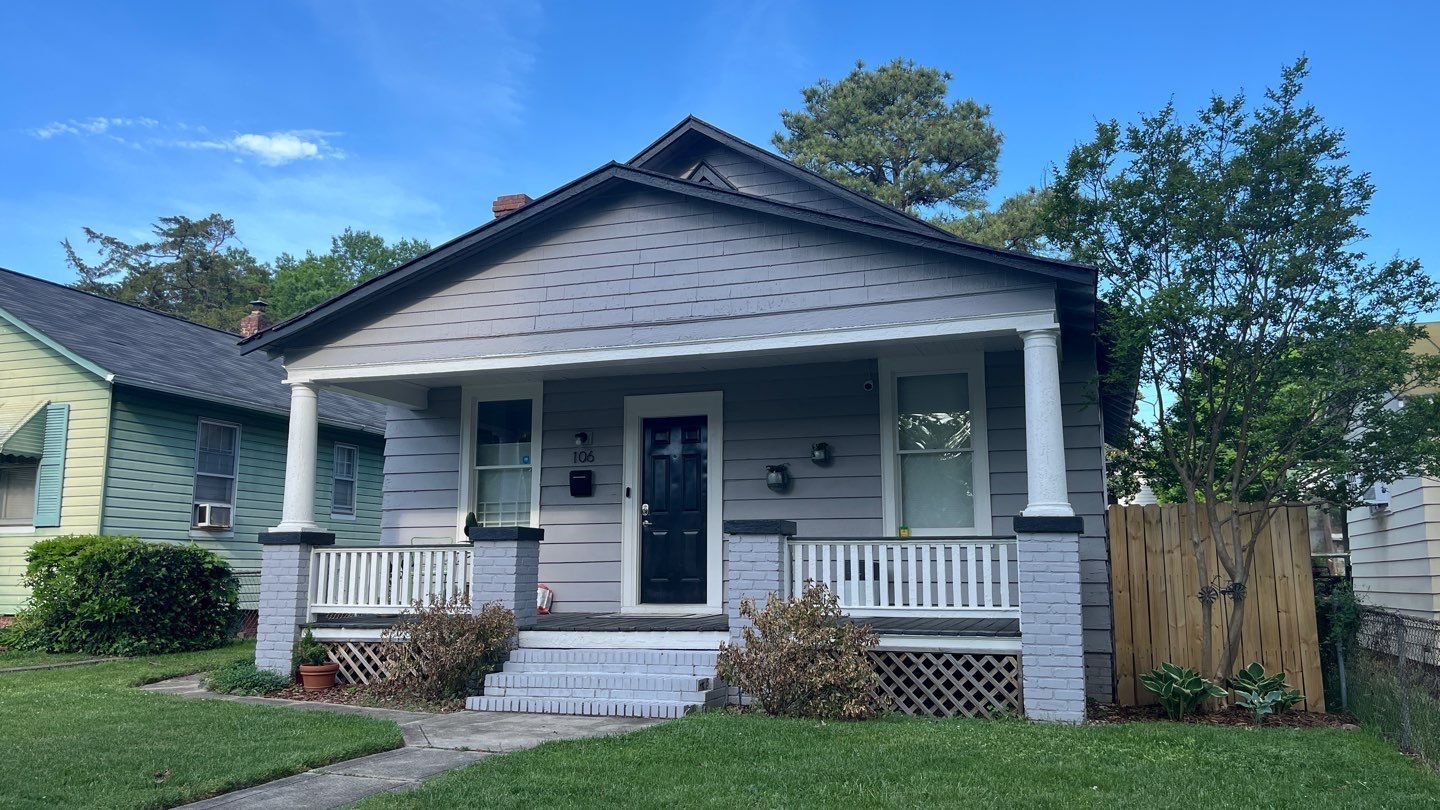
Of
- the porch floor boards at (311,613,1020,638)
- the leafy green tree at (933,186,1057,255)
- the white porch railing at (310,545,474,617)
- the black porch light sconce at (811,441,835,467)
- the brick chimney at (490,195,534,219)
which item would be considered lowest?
the porch floor boards at (311,613,1020,638)

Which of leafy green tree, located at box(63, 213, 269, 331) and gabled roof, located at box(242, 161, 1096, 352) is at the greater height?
leafy green tree, located at box(63, 213, 269, 331)

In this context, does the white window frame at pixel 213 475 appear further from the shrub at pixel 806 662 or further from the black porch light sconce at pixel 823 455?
the shrub at pixel 806 662

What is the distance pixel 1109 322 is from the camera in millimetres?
8203

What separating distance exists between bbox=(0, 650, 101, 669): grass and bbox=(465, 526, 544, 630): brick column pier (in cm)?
556

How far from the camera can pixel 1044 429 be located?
7.50m

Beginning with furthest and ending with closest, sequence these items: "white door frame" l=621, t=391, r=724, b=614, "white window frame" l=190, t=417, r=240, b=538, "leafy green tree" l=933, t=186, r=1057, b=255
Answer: "leafy green tree" l=933, t=186, r=1057, b=255 < "white window frame" l=190, t=417, r=240, b=538 < "white door frame" l=621, t=391, r=724, b=614

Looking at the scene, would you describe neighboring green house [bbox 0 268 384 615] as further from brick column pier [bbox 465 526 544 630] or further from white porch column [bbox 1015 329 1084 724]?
white porch column [bbox 1015 329 1084 724]

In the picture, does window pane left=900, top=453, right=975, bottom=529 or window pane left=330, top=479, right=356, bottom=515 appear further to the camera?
window pane left=330, top=479, right=356, bottom=515

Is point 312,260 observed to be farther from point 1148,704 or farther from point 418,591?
point 1148,704

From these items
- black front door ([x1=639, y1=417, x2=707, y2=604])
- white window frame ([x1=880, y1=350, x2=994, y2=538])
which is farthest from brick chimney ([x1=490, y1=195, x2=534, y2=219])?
white window frame ([x1=880, y1=350, x2=994, y2=538])

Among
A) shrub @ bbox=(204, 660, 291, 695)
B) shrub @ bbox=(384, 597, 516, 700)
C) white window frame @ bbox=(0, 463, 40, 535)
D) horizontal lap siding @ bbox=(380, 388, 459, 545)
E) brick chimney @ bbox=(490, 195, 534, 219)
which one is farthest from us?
white window frame @ bbox=(0, 463, 40, 535)

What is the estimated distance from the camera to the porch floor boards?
7.63 meters

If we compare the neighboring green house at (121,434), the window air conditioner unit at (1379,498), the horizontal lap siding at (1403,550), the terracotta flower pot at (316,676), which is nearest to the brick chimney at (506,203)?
the neighboring green house at (121,434)

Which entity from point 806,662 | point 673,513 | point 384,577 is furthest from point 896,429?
point 384,577
